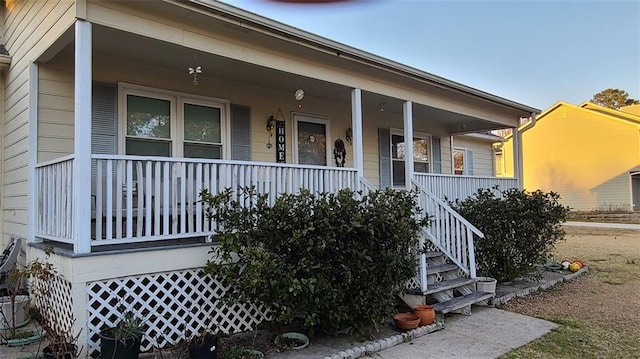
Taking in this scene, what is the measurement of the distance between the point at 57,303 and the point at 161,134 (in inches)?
104

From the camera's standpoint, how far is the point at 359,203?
192 inches

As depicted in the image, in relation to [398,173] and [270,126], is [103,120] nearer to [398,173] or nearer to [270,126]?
[270,126]

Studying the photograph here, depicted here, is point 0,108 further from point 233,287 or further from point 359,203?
point 359,203

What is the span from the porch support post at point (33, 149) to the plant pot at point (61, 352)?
7.27 ft

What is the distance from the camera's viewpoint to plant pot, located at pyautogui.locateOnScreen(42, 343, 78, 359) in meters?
3.62

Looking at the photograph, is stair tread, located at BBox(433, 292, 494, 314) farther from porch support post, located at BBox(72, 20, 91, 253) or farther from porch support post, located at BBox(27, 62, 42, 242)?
porch support post, located at BBox(27, 62, 42, 242)

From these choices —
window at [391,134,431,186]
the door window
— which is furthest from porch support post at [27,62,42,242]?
window at [391,134,431,186]

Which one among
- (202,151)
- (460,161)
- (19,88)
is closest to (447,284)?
(202,151)

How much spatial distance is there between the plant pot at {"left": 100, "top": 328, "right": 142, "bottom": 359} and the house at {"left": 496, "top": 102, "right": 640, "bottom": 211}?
2386 centimetres

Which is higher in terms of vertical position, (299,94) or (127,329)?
(299,94)

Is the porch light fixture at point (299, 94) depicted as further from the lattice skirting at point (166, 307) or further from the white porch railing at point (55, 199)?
the white porch railing at point (55, 199)

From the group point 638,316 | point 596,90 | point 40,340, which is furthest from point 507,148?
point 40,340

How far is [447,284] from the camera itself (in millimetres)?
6098

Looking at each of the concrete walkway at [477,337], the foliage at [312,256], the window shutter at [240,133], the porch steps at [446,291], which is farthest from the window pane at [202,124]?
the concrete walkway at [477,337]
